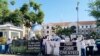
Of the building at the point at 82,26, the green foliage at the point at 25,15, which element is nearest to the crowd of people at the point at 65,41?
the green foliage at the point at 25,15

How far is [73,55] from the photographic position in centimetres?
2511

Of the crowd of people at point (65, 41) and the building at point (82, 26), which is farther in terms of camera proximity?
the building at point (82, 26)

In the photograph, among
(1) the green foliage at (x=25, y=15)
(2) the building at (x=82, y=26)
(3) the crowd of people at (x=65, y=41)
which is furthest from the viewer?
(2) the building at (x=82, y=26)

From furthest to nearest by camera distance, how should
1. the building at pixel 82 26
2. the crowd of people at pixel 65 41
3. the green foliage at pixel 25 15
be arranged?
the building at pixel 82 26, the green foliage at pixel 25 15, the crowd of people at pixel 65 41

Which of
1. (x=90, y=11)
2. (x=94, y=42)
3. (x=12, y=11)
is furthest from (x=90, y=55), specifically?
(x=12, y=11)

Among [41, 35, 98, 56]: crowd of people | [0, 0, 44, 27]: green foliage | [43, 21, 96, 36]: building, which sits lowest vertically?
[43, 21, 96, 36]: building

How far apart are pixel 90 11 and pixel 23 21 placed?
12.2 m

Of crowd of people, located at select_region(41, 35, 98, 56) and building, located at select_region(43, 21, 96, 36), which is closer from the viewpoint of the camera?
crowd of people, located at select_region(41, 35, 98, 56)

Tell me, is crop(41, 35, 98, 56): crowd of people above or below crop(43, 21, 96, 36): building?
above

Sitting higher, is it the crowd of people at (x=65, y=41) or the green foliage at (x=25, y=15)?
the green foliage at (x=25, y=15)

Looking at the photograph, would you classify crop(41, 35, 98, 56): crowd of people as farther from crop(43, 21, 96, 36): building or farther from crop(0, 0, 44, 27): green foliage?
crop(43, 21, 96, 36): building

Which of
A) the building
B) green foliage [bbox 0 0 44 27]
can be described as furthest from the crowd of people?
the building

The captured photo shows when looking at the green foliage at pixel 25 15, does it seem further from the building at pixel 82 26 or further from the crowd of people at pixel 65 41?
the building at pixel 82 26

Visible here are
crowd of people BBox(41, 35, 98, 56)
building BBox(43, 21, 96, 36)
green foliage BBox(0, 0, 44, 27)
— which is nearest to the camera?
crowd of people BBox(41, 35, 98, 56)
